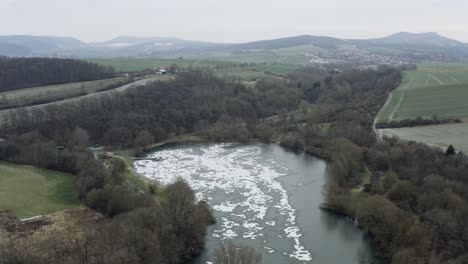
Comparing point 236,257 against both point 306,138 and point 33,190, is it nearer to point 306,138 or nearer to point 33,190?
point 33,190

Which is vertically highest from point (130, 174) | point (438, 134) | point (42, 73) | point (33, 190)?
point (42, 73)

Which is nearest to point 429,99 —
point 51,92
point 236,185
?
point 236,185

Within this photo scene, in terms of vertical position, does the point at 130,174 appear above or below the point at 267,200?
above

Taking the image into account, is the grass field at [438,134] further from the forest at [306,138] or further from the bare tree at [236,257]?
the bare tree at [236,257]

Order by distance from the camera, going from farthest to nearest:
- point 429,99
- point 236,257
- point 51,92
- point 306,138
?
point 51,92, point 429,99, point 306,138, point 236,257

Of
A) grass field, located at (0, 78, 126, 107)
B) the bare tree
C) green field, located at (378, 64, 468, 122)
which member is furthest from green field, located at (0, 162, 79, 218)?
green field, located at (378, 64, 468, 122)

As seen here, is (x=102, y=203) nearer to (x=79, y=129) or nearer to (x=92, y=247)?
(x=92, y=247)
